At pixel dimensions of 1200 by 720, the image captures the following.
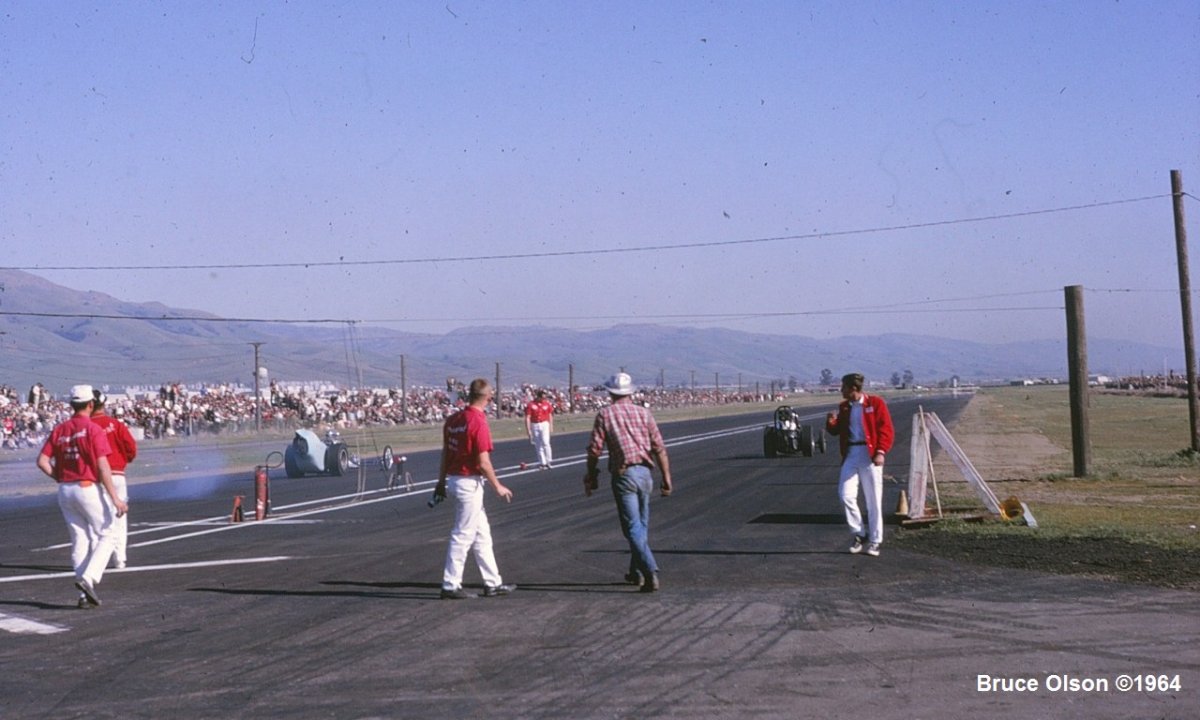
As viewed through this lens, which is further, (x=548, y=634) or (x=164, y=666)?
(x=548, y=634)

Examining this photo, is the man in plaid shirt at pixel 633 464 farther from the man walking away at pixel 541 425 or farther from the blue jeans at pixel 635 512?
the man walking away at pixel 541 425

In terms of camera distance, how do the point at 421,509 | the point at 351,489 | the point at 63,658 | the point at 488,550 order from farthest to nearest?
the point at 351,489 → the point at 421,509 → the point at 488,550 → the point at 63,658

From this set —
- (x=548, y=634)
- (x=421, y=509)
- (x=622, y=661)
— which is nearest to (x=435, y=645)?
(x=548, y=634)

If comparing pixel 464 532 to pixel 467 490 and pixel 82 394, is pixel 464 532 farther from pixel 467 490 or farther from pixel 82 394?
pixel 82 394

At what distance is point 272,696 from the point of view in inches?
308

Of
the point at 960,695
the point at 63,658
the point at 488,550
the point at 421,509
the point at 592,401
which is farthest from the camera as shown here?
the point at 592,401

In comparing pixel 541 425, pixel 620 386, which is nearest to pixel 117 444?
pixel 620 386

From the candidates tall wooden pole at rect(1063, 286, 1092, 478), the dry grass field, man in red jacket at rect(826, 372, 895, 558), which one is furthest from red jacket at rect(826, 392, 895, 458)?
tall wooden pole at rect(1063, 286, 1092, 478)

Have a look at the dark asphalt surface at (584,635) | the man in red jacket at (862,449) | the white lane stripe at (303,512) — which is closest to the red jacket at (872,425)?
the man in red jacket at (862,449)

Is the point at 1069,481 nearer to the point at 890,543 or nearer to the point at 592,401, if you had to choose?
the point at 890,543

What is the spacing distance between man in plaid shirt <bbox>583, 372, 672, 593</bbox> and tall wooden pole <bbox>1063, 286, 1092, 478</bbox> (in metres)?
17.0

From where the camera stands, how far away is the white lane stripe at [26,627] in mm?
10367

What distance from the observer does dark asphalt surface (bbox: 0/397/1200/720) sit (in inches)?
299

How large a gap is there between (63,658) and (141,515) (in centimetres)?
1416
